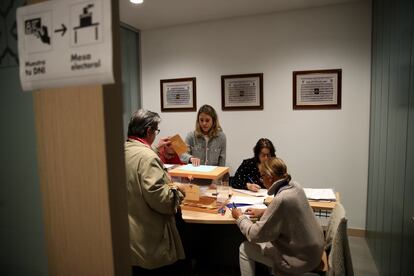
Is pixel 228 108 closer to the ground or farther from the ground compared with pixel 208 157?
farther from the ground

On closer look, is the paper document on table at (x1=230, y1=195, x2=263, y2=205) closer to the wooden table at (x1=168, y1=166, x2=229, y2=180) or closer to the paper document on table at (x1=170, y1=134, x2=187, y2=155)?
the wooden table at (x1=168, y1=166, x2=229, y2=180)

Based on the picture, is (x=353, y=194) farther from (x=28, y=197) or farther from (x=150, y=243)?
(x=28, y=197)

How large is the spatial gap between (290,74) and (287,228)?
240 cm

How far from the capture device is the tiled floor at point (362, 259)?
8.93 ft

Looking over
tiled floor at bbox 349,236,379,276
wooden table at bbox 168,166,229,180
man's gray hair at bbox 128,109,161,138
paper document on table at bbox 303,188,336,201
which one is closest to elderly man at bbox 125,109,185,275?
man's gray hair at bbox 128,109,161,138

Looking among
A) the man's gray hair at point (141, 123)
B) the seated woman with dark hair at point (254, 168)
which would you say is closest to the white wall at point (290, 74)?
the seated woman with dark hair at point (254, 168)

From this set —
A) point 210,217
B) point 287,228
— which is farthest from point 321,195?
point 210,217

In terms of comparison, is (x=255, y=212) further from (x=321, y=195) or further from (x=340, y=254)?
(x=321, y=195)

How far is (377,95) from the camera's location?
293cm

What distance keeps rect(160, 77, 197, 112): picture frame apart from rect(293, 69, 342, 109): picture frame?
1.39 m

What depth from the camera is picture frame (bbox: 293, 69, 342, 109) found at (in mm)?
3418

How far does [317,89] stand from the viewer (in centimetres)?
347

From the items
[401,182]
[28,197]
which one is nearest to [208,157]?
[401,182]

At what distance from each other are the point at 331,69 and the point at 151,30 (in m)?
2.51
